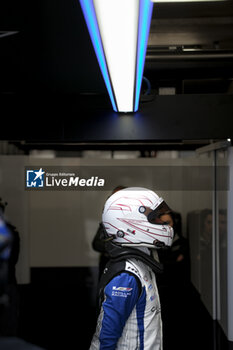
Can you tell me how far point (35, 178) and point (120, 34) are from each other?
2.17 metres

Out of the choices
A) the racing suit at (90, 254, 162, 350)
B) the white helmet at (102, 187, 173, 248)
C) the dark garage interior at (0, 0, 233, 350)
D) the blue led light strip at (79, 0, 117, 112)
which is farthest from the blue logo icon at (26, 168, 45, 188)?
the blue led light strip at (79, 0, 117, 112)

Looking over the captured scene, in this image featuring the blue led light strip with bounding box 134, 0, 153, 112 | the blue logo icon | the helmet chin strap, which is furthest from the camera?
the blue logo icon

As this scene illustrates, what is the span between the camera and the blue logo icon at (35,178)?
3.28 metres

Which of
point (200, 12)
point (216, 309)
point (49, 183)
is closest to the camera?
point (49, 183)

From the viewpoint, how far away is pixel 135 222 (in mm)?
2254

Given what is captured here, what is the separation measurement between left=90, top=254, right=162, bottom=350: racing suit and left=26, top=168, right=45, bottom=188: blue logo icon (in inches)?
54.8

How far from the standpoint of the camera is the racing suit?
1974 millimetres

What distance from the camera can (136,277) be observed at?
80.8 inches

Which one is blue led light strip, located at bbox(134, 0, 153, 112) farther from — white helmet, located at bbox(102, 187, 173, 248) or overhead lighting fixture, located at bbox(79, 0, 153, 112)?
white helmet, located at bbox(102, 187, 173, 248)

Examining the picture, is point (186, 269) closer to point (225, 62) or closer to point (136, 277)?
point (225, 62)

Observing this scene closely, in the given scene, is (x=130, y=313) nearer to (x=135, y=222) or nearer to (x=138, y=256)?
(x=138, y=256)

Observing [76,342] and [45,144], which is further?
[45,144]

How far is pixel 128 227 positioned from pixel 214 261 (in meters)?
2.14

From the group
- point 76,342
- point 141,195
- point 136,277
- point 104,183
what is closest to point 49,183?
point 104,183
